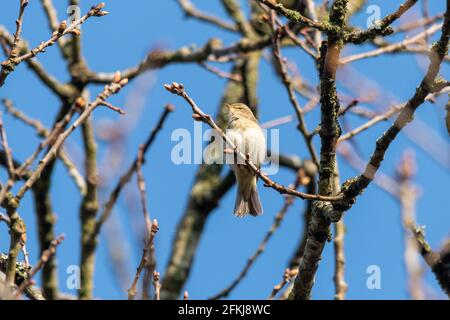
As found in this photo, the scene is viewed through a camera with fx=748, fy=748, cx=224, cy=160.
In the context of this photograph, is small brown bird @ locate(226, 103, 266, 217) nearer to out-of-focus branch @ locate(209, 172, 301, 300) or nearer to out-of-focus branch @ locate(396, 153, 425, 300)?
out-of-focus branch @ locate(209, 172, 301, 300)

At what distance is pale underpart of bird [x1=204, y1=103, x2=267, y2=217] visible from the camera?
626cm

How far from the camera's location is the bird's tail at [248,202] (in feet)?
20.5

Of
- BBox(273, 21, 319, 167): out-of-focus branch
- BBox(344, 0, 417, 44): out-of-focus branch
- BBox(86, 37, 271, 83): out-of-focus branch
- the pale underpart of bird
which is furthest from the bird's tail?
BBox(344, 0, 417, 44): out-of-focus branch

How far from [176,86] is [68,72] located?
363cm

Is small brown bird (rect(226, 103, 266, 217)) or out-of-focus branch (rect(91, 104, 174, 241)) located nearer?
out-of-focus branch (rect(91, 104, 174, 241))

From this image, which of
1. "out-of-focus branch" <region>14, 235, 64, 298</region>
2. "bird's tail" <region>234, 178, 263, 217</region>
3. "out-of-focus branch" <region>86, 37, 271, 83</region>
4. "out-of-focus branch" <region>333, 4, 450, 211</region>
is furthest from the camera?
"out-of-focus branch" <region>86, 37, 271, 83</region>

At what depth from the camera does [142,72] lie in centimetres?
638

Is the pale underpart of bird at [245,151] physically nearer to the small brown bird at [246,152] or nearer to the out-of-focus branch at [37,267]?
the small brown bird at [246,152]

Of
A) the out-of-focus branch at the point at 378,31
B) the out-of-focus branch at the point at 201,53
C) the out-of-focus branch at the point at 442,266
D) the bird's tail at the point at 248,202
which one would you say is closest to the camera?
the out-of-focus branch at the point at 378,31

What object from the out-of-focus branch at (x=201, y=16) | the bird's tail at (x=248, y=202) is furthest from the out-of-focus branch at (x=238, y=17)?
the bird's tail at (x=248, y=202)

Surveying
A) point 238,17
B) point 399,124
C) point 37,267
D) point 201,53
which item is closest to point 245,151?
point 201,53

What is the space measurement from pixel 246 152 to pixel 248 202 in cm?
42
